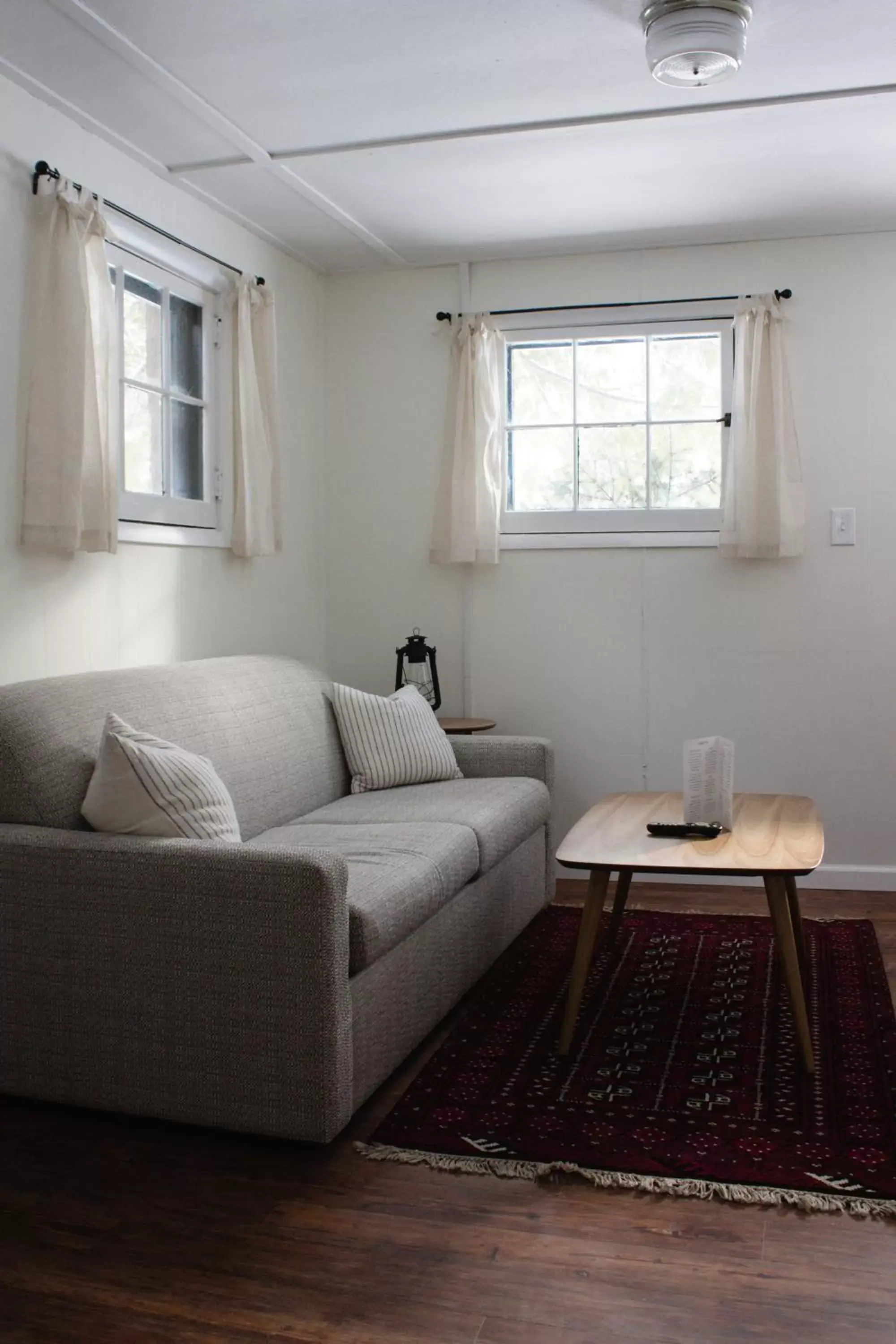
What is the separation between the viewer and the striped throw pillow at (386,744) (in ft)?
13.0

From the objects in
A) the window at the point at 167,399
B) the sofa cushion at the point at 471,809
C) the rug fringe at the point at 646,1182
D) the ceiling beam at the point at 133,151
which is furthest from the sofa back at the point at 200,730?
the ceiling beam at the point at 133,151

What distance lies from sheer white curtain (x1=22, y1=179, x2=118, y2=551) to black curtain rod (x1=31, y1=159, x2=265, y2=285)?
23mm

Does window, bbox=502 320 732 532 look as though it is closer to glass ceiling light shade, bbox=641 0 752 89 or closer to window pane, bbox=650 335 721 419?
window pane, bbox=650 335 721 419

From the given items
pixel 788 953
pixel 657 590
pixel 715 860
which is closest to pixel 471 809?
pixel 715 860

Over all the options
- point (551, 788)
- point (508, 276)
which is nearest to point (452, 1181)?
point (551, 788)

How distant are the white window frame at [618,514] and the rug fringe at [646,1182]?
9.21ft

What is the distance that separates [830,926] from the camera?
4012mm

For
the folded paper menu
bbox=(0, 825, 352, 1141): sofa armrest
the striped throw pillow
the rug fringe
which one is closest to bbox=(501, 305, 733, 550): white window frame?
the striped throw pillow

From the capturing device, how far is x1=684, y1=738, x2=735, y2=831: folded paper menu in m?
3.23

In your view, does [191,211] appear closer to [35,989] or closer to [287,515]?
[287,515]

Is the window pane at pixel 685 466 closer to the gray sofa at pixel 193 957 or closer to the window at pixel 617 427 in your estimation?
the window at pixel 617 427

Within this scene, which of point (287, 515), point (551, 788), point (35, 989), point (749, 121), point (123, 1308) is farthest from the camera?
point (287, 515)

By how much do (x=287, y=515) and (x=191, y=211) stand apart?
3.88ft

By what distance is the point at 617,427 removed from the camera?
15.6 ft
